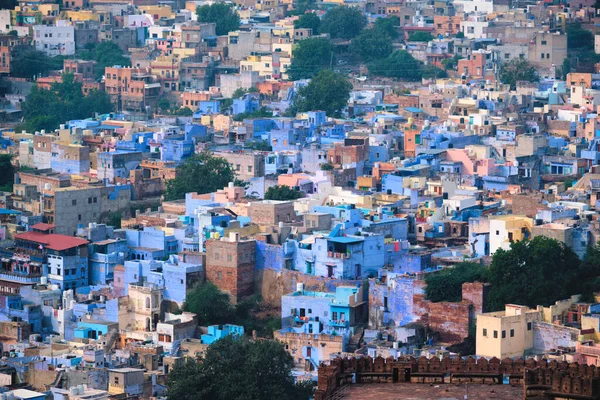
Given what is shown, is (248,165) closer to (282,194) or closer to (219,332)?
(282,194)

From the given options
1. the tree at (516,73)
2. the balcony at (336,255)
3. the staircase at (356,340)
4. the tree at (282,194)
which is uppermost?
the tree at (516,73)

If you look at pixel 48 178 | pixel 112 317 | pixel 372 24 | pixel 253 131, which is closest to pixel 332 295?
pixel 112 317

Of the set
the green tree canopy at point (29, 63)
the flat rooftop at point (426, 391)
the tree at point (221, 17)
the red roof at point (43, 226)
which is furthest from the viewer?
the tree at point (221, 17)

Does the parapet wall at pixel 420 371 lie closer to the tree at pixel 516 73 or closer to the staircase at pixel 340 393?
the staircase at pixel 340 393

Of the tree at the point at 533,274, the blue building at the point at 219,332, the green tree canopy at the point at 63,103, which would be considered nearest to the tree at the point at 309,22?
the green tree canopy at the point at 63,103

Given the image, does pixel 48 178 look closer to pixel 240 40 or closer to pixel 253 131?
pixel 253 131

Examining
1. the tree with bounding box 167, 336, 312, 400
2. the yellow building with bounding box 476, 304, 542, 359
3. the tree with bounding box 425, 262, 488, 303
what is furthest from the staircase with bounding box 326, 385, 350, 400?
the tree with bounding box 425, 262, 488, 303
